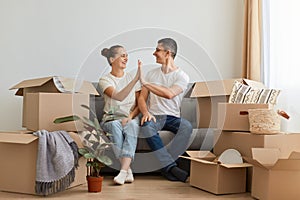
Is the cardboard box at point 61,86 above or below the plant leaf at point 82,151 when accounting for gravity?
above

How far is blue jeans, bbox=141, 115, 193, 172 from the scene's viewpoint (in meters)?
2.91

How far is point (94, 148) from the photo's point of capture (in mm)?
2559

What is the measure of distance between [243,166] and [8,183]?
130 centimetres

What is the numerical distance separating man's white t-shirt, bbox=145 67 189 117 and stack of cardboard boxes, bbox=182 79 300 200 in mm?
202

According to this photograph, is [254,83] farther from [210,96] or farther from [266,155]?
[266,155]

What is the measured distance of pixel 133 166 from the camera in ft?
9.52

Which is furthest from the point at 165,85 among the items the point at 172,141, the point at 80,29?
the point at 80,29

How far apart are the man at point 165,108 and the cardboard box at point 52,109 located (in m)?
0.42

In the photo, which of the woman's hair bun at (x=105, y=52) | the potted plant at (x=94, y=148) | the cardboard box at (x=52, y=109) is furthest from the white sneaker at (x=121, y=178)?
the woman's hair bun at (x=105, y=52)

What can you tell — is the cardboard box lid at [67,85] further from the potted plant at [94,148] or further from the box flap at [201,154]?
the box flap at [201,154]

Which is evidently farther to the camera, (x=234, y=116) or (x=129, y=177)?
(x=129, y=177)

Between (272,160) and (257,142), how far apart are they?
19cm

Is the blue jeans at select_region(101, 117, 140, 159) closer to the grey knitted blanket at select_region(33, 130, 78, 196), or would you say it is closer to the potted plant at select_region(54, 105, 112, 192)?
the potted plant at select_region(54, 105, 112, 192)

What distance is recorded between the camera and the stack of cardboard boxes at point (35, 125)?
2.43 meters
